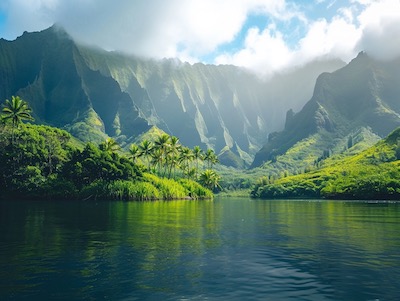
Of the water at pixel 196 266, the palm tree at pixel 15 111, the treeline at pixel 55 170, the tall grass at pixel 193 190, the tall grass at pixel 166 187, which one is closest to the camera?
the water at pixel 196 266

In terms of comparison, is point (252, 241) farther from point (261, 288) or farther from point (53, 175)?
point (53, 175)

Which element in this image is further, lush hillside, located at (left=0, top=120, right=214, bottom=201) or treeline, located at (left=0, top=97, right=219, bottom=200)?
treeline, located at (left=0, top=97, right=219, bottom=200)

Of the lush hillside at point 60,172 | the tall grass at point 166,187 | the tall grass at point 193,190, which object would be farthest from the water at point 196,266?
the tall grass at point 193,190

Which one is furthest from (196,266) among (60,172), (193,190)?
(193,190)

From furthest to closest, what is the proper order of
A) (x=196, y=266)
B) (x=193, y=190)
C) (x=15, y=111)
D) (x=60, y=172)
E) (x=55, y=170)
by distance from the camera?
(x=193, y=190)
(x=55, y=170)
(x=60, y=172)
(x=15, y=111)
(x=196, y=266)

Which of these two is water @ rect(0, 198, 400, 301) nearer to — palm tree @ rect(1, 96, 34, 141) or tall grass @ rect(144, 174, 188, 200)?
palm tree @ rect(1, 96, 34, 141)

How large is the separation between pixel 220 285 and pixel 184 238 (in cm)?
1746

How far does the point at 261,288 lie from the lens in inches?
766

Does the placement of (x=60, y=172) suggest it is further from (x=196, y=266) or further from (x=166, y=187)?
(x=196, y=266)

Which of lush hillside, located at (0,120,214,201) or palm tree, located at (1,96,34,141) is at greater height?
palm tree, located at (1,96,34,141)

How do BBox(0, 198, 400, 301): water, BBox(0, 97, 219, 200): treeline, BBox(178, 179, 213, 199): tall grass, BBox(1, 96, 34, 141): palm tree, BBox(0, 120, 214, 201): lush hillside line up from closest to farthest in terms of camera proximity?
BBox(0, 198, 400, 301): water, BBox(0, 120, 214, 201): lush hillside, BBox(0, 97, 219, 200): treeline, BBox(1, 96, 34, 141): palm tree, BBox(178, 179, 213, 199): tall grass

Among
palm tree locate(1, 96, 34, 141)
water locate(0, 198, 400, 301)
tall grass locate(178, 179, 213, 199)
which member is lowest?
water locate(0, 198, 400, 301)

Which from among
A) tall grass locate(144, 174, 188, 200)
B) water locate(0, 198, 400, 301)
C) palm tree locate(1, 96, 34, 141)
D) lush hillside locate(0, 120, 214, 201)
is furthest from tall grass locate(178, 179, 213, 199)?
water locate(0, 198, 400, 301)

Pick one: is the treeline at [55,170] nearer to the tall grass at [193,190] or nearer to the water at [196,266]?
the tall grass at [193,190]
